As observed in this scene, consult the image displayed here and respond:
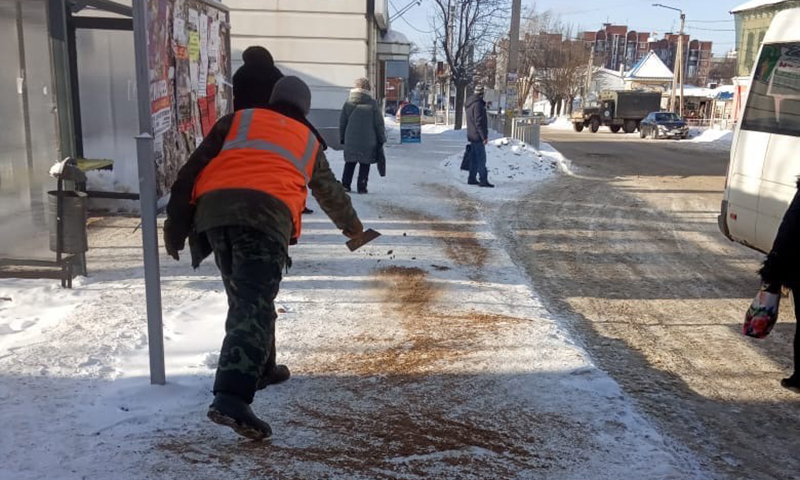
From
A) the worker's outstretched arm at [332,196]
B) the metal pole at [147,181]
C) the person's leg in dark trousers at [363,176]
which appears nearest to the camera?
the metal pole at [147,181]

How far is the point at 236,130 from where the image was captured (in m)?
3.26

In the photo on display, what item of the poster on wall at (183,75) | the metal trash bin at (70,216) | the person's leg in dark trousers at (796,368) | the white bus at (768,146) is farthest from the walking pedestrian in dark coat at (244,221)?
the white bus at (768,146)

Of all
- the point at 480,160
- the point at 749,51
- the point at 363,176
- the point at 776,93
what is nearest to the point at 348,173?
the point at 363,176

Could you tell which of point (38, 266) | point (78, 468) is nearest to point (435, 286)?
point (38, 266)

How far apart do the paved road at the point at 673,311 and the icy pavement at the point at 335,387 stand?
0.37 meters

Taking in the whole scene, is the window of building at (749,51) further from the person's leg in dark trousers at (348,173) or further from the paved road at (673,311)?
the person's leg in dark trousers at (348,173)

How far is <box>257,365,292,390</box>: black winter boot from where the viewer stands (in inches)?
155

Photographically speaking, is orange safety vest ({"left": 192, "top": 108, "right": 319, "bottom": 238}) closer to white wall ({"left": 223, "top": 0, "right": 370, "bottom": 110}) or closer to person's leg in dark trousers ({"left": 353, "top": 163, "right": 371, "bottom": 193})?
person's leg in dark trousers ({"left": 353, "top": 163, "right": 371, "bottom": 193})

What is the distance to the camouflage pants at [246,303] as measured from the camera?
303 centimetres

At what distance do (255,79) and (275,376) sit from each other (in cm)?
317

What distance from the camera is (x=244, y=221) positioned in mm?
3053

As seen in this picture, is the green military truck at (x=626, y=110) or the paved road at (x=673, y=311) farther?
the green military truck at (x=626, y=110)

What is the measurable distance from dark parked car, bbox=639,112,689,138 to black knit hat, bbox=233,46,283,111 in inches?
1268

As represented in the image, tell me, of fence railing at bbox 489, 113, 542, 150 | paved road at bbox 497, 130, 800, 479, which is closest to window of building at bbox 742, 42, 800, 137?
paved road at bbox 497, 130, 800, 479
